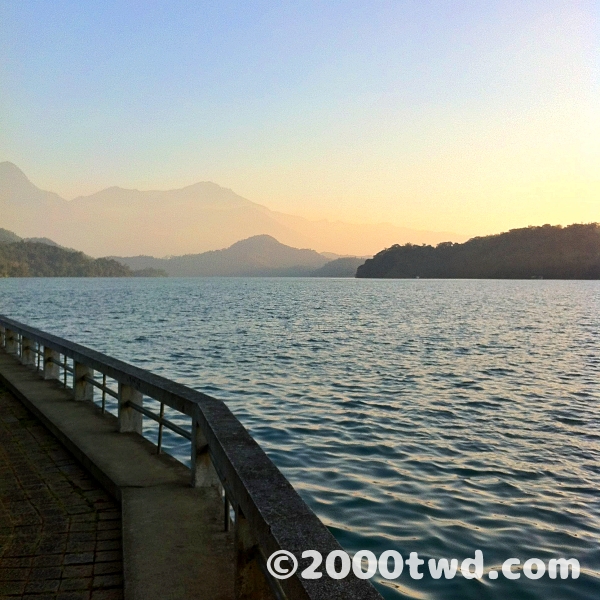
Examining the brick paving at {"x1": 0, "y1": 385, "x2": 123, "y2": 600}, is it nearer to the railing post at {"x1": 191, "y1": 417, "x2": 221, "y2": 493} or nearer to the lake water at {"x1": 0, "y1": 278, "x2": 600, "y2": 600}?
the railing post at {"x1": 191, "y1": 417, "x2": 221, "y2": 493}

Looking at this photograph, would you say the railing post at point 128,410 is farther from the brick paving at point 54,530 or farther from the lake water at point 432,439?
the lake water at point 432,439

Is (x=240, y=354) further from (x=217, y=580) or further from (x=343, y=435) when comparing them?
(x=217, y=580)

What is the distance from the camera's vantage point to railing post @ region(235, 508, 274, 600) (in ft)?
11.2

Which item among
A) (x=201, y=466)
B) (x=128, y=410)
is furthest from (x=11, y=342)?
(x=201, y=466)

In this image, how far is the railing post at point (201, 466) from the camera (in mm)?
5750

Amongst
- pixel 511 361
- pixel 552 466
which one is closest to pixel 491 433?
pixel 552 466

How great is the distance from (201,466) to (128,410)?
232cm

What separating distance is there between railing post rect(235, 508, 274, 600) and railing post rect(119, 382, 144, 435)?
4279 millimetres

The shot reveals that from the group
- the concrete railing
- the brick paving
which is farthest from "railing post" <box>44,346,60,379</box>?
the concrete railing

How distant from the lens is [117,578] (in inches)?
167

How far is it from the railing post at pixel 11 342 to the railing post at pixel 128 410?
970 cm

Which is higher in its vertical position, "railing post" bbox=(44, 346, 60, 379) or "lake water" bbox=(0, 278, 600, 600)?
"railing post" bbox=(44, 346, 60, 379)

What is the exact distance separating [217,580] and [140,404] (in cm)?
384

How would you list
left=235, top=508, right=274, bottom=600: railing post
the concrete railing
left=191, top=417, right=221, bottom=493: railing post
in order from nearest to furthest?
the concrete railing → left=235, top=508, right=274, bottom=600: railing post → left=191, top=417, right=221, bottom=493: railing post
